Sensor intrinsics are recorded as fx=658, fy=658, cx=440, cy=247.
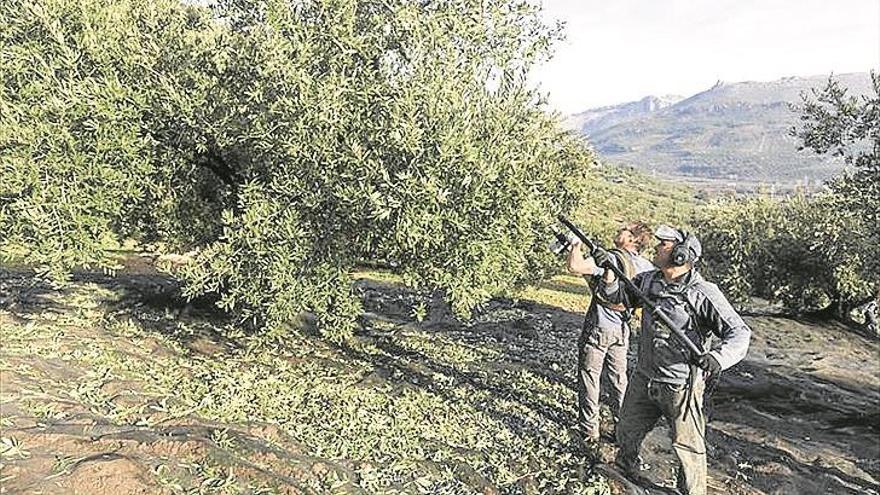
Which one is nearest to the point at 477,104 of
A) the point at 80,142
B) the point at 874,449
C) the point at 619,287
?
the point at 619,287

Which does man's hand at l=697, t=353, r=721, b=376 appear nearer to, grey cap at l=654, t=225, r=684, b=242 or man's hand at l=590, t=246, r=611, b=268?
grey cap at l=654, t=225, r=684, b=242

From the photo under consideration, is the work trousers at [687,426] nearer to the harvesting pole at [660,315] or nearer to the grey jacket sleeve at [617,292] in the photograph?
the harvesting pole at [660,315]

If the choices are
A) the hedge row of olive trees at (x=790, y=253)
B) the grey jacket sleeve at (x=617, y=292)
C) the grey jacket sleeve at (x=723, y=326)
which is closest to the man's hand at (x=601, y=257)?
the grey jacket sleeve at (x=617, y=292)

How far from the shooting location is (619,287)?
10.6m

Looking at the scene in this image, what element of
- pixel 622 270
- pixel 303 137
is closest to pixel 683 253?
pixel 622 270

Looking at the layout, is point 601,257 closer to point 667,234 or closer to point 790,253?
point 667,234

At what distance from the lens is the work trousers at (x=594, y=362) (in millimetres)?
11258

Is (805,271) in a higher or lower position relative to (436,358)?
lower

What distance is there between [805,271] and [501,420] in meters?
30.9

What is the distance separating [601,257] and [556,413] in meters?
4.72

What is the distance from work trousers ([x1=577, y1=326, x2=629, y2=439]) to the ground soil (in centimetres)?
118

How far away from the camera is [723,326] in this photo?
327 inches

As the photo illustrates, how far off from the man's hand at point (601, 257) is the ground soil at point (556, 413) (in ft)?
11.2

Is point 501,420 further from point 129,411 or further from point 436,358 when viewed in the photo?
point 129,411
